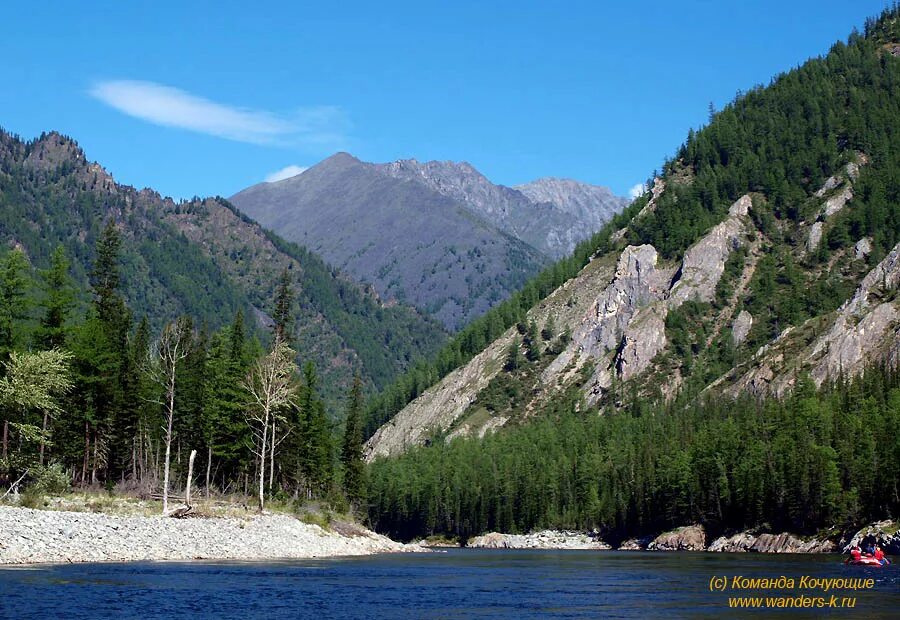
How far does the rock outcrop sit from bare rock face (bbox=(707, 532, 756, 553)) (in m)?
25.9

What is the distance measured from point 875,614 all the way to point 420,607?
67.9 ft

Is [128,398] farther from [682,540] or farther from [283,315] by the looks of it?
[682,540]

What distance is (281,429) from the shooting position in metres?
114

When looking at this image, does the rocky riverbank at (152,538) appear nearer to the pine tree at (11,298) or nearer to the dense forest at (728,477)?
the pine tree at (11,298)

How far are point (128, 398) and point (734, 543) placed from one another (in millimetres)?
79654

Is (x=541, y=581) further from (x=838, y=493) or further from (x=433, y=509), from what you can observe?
(x=433, y=509)

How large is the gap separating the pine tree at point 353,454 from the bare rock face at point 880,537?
219 ft

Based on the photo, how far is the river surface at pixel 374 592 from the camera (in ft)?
151

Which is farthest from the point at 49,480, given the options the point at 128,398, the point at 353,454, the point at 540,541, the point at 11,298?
the point at 540,541

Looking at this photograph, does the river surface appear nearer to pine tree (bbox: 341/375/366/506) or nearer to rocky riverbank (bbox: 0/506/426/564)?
rocky riverbank (bbox: 0/506/426/564)

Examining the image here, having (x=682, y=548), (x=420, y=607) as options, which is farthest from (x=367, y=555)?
(x=682, y=548)

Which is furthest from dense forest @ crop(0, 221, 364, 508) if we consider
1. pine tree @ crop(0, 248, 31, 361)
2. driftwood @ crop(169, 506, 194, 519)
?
driftwood @ crop(169, 506, 194, 519)

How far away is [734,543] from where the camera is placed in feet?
446

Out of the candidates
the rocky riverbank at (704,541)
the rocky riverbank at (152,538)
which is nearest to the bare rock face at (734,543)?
the rocky riverbank at (704,541)
